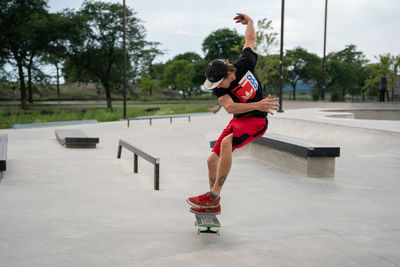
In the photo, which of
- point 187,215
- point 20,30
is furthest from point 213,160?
point 20,30

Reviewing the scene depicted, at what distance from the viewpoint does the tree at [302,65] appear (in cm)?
7338

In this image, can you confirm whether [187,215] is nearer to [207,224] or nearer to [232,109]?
[207,224]

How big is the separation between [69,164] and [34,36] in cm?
3199

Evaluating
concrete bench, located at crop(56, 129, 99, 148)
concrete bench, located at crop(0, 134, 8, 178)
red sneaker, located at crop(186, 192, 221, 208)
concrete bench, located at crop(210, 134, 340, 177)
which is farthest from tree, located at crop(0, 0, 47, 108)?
red sneaker, located at crop(186, 192, 221, 208)

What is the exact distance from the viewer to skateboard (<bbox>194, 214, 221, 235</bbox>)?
3542mm

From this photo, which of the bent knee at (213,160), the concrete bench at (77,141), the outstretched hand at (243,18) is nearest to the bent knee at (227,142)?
the bent knee at (213,160)

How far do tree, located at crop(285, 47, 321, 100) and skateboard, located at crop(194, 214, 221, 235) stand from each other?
7153 cm

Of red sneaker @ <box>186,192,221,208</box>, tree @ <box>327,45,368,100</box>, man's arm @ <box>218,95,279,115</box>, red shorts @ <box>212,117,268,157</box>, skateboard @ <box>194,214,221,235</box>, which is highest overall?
tree @ <box>327,45,368,100</box>

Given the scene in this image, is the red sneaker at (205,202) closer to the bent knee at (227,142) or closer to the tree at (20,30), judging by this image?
the bent knee at (227,142)

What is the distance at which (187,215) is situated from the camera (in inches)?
170

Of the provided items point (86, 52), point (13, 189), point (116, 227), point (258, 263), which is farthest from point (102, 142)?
point (86, 52)

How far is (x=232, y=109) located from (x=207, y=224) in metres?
1.06

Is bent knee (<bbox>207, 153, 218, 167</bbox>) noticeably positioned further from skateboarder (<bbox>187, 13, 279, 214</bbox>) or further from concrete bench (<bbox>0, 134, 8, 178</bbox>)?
concrete bench (<bbox>0, 134, 8, 178</bbox>)

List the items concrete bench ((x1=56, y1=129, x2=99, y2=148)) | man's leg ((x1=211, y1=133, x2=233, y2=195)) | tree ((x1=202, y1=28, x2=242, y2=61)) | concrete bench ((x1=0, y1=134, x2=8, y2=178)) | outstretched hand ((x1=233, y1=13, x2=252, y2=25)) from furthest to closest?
tree ((x1=202, y1=28, x2=242, y2=61)) < concrete bench ((x1=56, y1=129, x2=99, y2=148)) < concrete bench ((x1=0, y1=134, x2=8, y2=178)) < outstretched hand ((x1=233, y1=13, x2=252, y2=25)) < man's leg ((x1=211, y1=133, x2=233, y2=195))
